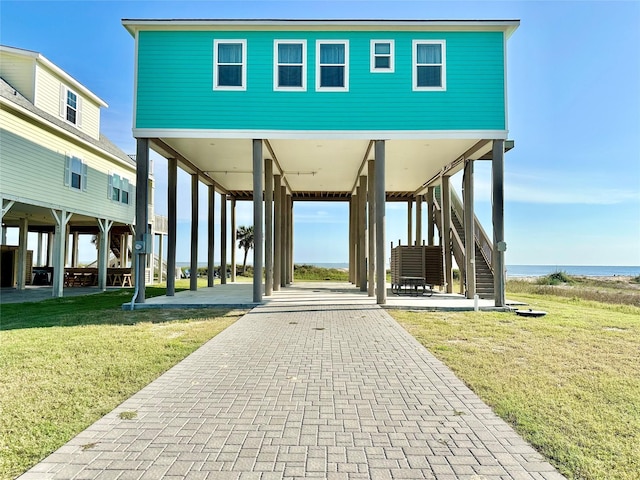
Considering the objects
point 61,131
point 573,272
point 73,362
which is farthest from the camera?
point 573,272

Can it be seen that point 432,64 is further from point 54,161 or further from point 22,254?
Result: point 22,254

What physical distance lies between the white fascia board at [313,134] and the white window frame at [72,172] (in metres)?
5.90

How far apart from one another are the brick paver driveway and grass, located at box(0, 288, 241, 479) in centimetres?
24

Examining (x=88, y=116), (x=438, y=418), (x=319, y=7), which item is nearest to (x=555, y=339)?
(x=438, y=418)

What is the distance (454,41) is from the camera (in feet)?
39.4

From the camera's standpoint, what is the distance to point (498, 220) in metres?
11.8

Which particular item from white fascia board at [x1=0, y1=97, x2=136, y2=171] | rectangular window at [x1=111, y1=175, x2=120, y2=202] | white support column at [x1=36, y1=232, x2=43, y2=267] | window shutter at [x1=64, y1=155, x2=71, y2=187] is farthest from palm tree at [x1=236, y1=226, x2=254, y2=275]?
window shutter at [x1=64, y1=155, x2=71, y2=187]

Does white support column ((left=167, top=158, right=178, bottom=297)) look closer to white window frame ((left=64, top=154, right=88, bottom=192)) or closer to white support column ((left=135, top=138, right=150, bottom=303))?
white support column ((left=135, top=138, right=150, bottom=303))

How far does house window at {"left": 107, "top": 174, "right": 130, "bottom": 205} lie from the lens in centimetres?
1936

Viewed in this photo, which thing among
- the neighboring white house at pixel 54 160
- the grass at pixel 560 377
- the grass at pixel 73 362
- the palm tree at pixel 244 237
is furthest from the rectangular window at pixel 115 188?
the palm tree at pixel 244 237

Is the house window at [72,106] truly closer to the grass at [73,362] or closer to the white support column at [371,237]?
the grass at [73,362]

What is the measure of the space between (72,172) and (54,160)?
46.1 inches

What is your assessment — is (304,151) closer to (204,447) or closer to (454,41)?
(454,41)

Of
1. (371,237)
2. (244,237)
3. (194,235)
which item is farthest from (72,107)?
(244,237)
